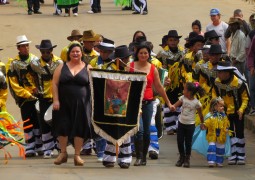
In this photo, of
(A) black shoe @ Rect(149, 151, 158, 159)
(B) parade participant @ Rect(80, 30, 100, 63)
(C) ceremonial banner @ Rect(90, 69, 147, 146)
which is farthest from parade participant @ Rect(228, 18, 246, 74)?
(C) ceremonial banner @ Rect(90, 69, 147, 146)

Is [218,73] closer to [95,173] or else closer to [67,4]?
[95,173]

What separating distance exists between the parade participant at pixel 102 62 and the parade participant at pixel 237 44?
4681 millimetres

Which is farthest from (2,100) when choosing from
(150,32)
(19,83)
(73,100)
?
(150,32)

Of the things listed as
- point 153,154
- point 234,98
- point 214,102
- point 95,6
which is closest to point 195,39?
point 234,98

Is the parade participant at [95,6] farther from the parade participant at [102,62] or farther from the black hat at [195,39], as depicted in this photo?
the parade participant at [102,62]

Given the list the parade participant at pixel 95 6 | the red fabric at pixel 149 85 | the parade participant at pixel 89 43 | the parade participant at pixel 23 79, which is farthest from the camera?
the parade participant at pixel 95 6

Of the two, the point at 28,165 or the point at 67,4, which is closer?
the point at 28,165

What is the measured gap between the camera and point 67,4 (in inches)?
1287

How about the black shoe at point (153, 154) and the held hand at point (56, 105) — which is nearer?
the held hand at point (56, 105)

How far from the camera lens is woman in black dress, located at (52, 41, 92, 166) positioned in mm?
15375

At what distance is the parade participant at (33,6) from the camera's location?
3341cm

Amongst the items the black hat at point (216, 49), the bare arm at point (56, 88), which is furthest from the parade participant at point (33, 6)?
the bare arm at point (56, 88)

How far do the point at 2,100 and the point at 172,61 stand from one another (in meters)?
4.24

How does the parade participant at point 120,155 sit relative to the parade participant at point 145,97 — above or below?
below
